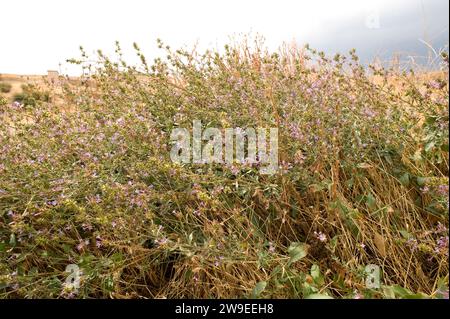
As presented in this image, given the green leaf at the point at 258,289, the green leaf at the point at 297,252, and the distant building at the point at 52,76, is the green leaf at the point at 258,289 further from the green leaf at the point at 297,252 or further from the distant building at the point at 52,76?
the distant building at the point at 52,76

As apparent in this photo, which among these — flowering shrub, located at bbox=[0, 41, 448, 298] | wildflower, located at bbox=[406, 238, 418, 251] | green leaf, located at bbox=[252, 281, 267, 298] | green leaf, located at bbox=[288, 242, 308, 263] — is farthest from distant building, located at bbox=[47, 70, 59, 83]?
wildflower, located at bbox=[406, 238, 418, 251]

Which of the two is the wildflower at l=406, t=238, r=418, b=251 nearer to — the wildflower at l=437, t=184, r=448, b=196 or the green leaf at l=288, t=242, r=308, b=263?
the wildflower at l=437, t=184, r=448, b=196

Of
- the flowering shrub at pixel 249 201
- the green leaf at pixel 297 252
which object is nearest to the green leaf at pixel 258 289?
the flowering shrub at pixel 249 201

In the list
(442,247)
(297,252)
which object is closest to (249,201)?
(297,252)

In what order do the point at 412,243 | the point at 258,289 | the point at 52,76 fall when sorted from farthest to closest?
the point at 52,76, the point at 412,243, the point at 258,289

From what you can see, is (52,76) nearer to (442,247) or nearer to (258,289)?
(258,289)

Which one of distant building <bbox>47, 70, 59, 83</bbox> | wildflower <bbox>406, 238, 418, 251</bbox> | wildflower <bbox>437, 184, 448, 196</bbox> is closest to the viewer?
wildflower <bbox>437, 184, 448, 196</bbox>

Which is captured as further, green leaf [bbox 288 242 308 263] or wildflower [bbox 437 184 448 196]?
green leaf [bbox 288 242 308 263]

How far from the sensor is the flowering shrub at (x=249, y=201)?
6.30 feet

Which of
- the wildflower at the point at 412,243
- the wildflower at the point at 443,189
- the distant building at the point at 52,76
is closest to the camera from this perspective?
the wildflower at the point at 443,189

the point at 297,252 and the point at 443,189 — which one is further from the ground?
the point at 443,189

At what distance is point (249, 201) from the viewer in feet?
7.61

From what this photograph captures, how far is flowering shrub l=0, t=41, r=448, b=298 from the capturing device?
1921 millimetres

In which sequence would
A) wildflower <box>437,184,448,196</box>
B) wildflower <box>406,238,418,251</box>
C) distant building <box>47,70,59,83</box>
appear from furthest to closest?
Answer: distant building <box>47,70,59,83</box> → wildflower <box>406,238,418,251</box> → wildflower <box>437,184,448,196</box>
